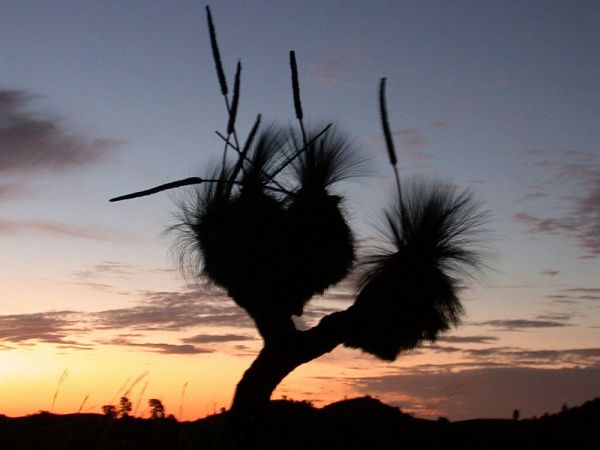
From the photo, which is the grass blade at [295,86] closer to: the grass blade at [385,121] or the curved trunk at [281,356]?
the grass blade at [385,121]

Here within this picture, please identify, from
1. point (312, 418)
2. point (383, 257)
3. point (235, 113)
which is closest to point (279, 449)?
point (312, 418)

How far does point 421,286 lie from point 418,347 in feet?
3.29

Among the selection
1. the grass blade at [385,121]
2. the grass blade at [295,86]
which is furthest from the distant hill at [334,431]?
the grass blade at [295,86]

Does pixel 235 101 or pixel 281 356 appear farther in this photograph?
pixel 235 101

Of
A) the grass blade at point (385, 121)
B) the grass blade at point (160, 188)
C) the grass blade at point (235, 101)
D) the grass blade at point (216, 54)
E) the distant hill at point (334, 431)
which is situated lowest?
the distant hill at point (334, 431)

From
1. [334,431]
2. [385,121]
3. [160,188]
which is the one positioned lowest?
[334,431]

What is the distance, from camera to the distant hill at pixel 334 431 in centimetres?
1065

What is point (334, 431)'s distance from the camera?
11156 millimetres

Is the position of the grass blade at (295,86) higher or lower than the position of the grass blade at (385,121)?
higher

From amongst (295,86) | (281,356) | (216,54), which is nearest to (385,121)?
(295,86)

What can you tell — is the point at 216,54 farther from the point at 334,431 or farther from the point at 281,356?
the point at 334,431

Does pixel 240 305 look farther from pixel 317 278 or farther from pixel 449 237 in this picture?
pixel 449 237

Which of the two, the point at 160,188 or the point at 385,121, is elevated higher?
the point at 385,121

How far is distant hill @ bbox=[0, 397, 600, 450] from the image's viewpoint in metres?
10.6
